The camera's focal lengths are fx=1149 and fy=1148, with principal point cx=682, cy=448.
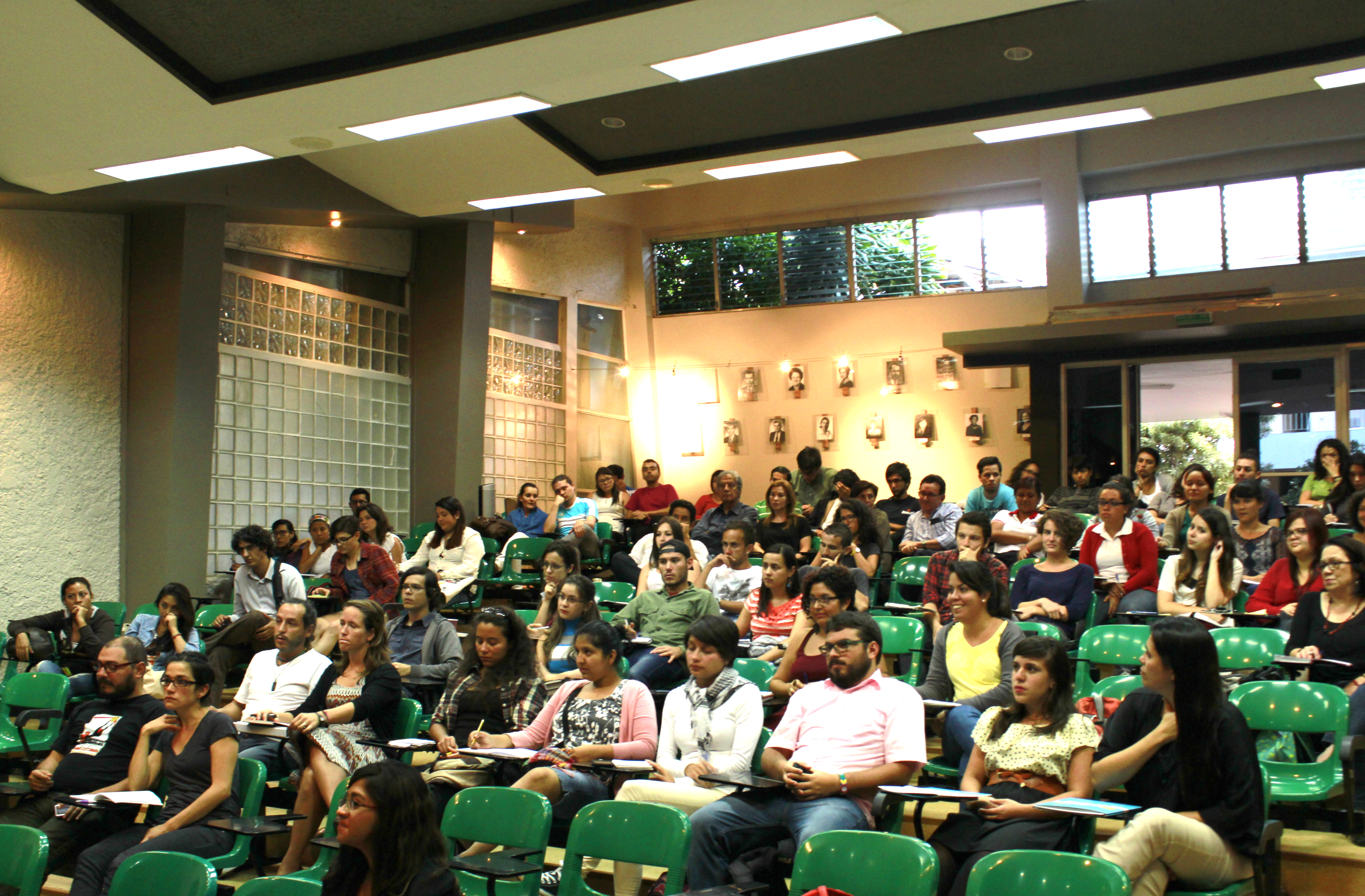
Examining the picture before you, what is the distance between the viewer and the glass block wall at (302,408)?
9.66m

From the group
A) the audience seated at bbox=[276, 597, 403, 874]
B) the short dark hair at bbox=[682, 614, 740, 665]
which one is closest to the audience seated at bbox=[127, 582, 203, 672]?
the audience seated at bbox=[276, 597, 403, 874]

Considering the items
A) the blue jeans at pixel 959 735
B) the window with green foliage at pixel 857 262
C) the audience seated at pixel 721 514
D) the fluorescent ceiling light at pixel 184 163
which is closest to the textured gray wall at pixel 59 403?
the fluorescent ceiling light at pixel 184 163

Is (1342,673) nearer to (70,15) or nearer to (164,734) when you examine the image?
(164,734)

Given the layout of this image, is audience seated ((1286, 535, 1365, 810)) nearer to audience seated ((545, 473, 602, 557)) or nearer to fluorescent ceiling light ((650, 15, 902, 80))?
fluorescent ceiling light ((650, 15, 902, 80))

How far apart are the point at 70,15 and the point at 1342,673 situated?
6.38 m

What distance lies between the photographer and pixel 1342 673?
4469 mm

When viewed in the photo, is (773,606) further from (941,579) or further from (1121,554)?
(1121,554)

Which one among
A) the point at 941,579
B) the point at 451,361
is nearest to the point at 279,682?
the point at 941,579

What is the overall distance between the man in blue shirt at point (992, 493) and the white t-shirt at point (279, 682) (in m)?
5.13

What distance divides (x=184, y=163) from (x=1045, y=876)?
6607 millimetres

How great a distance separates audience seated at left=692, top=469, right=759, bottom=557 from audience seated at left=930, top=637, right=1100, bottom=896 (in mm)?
4892

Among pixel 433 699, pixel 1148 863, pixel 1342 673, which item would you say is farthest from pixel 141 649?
pixel 1342 673

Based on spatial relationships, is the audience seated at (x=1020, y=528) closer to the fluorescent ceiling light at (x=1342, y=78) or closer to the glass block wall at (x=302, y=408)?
the fluorescent ceiling light at (x=1342, y=78)

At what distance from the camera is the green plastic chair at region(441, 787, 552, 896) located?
135 inches
